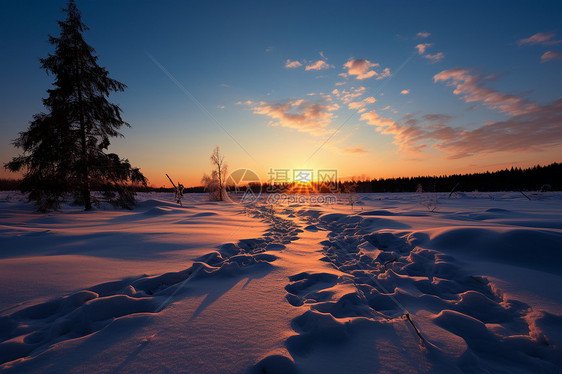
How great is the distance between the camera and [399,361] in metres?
1.31

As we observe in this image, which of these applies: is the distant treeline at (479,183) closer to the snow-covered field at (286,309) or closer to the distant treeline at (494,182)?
the distant treeline at (494,182)

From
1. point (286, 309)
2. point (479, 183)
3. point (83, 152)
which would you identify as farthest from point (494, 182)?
point (83, 152)

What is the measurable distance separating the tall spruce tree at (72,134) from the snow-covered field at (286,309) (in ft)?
25.4

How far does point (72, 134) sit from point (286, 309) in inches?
508

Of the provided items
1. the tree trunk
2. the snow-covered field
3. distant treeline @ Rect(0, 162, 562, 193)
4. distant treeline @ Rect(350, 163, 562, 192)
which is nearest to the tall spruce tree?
the tree trunk

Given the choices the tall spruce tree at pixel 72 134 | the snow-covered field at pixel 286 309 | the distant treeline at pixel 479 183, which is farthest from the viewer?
the distant treeline at pixel 479 183

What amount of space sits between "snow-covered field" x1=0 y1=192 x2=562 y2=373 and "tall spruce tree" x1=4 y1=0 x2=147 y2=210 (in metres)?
7.73

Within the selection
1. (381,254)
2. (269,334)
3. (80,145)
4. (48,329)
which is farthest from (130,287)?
(80,145)

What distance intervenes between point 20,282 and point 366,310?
12.1 ft

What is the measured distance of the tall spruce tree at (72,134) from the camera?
8945 mm

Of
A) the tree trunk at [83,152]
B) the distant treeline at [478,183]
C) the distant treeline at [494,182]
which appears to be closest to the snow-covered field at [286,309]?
the tree trunk at [83,152]

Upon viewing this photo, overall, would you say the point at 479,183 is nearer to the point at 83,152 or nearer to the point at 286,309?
the point at 286,309

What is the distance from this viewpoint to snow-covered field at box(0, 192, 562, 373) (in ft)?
4.28

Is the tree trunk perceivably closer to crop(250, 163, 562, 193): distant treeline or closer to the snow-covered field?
the snow-covered field
